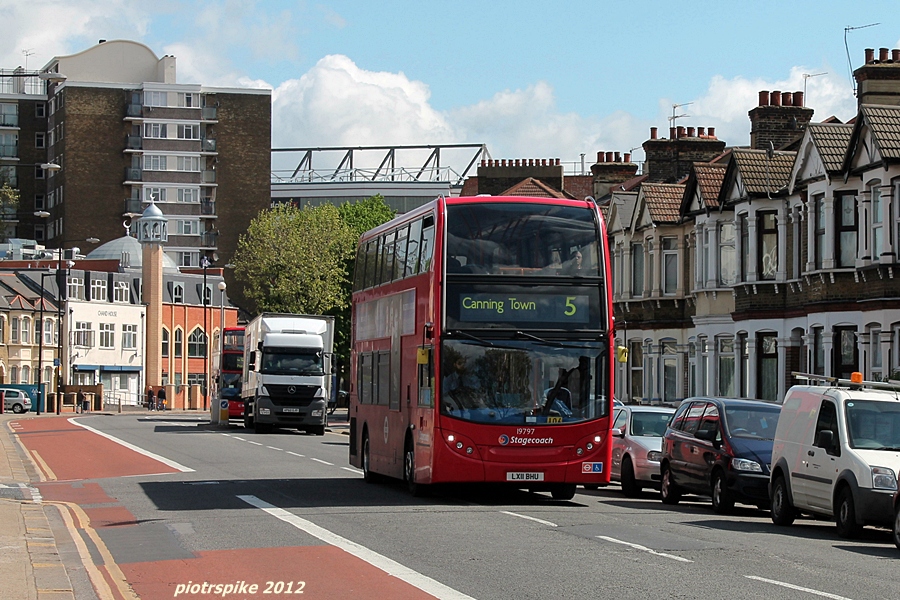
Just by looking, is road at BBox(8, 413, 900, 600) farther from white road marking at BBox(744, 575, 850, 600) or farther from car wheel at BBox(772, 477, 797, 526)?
car wheel at BBox(772, 477, 797, 526)

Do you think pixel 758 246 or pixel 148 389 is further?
pixel 148 389

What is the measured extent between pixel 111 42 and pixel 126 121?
8162mm

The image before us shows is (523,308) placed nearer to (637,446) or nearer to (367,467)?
(637,446)

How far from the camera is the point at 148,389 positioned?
10138cm

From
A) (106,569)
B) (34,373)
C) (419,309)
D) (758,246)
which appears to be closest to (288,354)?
(758,246)

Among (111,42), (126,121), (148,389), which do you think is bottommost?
(148,389)

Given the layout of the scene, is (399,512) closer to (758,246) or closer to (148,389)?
(758,246)

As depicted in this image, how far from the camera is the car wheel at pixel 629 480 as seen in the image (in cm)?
2461

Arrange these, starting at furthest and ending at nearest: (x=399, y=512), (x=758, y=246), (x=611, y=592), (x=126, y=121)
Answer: (x=126, y=121), (x=758, y=246), (x=399, y=512), (x=611, y=592)

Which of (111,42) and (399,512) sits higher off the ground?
(111,42)

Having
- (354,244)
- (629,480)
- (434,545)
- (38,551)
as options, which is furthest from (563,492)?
(354,244)

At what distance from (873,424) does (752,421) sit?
13.5ft

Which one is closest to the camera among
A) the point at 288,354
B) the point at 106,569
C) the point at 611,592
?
the point at 611,592

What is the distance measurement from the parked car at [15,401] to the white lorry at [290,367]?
129ft
